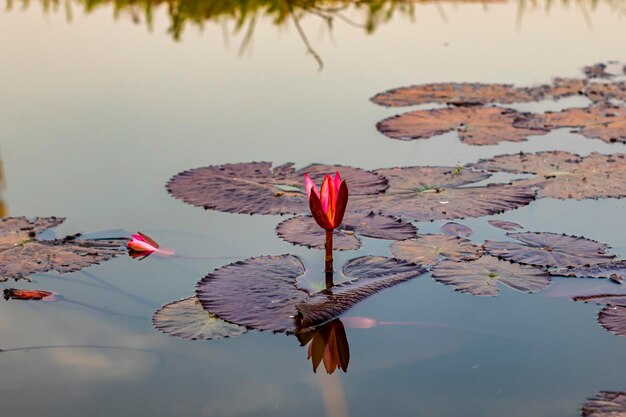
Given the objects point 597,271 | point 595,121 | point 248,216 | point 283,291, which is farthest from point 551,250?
point 595,121

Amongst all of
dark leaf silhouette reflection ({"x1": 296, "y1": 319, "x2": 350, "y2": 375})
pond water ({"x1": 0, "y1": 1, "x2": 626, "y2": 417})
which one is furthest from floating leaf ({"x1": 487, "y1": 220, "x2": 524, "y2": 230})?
dark leaf silhouette reflection ({"x1": 296, "y1": 319, "x2": 350, "y2": 375})

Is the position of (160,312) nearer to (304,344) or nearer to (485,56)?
(304,344)

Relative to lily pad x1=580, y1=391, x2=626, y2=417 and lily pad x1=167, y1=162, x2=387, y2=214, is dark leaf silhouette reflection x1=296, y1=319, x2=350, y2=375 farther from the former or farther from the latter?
lily pad x1=167, y1=162, x2=387, y2=214

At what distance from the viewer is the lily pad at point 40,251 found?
2.09 meters

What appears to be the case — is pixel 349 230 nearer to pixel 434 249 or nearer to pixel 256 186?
pixel 434 249

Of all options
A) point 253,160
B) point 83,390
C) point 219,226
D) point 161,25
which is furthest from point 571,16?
point 83,390

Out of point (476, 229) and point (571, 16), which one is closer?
point (476, 229)

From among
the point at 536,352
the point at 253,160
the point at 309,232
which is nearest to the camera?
the point at 536,352

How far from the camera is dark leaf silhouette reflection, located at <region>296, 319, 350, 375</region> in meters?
1.67

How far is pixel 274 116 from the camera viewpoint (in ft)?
11.1

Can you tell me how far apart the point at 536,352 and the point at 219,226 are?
929mm

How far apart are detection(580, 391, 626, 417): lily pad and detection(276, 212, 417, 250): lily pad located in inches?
30.5

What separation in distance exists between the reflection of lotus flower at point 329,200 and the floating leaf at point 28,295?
0.56 meters

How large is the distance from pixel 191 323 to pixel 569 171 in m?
1.36
